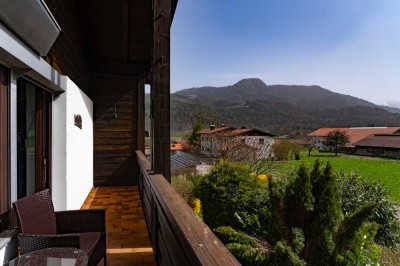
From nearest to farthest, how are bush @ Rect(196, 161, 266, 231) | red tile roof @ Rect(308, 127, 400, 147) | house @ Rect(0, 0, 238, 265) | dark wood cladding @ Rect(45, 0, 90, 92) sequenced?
house @ Rect(0, 0, 238, 265), dark wood cladding @ Rect(45, 0, 90, 92), bush @ Rect(196, 161, 266, 231), red tile roof @ Rect(308, 127, 400, 147)

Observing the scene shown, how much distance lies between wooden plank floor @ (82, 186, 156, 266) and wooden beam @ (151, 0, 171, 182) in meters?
0.88

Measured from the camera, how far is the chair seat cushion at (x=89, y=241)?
159cm

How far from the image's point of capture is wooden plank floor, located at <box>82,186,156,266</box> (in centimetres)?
238

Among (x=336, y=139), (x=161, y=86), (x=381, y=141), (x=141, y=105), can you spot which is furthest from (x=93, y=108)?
(x=381, y=141)

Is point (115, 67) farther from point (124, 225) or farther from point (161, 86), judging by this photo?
point (161, 86)

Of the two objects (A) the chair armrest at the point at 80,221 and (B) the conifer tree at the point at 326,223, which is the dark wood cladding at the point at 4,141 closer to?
(A) the chair armrest at the point at 80,221

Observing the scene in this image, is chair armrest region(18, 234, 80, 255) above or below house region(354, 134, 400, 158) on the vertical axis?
above

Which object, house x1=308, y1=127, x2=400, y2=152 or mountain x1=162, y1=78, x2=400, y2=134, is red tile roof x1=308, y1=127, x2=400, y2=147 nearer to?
house x1=308, y1=127, x2=400, y2=152

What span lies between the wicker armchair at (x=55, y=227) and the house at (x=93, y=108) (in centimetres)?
9

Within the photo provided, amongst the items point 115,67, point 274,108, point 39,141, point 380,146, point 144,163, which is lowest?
point 380,146

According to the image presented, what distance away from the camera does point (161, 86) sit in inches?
85.7

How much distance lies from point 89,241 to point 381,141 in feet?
162

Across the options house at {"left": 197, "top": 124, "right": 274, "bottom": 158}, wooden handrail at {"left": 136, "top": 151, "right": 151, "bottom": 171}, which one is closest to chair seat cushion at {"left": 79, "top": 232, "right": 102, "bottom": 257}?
wooden handrail at {"left": 136, "top": 151, "right": 151, "bottom": 171}

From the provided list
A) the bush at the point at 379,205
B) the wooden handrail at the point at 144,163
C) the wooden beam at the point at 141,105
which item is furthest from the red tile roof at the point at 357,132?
the wooden handrail at the point at 144,163
